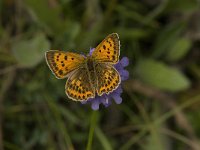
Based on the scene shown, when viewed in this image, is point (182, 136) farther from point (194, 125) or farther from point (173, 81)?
point (173, 81)

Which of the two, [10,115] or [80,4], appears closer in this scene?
[10,115]

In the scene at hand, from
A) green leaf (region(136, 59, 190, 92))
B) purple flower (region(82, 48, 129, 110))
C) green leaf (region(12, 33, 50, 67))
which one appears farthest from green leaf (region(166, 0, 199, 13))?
purple flower (region(82, 48, 129, 110))

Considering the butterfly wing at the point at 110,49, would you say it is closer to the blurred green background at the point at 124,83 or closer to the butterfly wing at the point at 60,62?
the butterfly wing at the point at 60,62

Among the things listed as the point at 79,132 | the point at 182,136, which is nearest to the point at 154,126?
the point at 182,136

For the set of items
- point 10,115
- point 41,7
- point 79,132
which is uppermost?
point 41,7

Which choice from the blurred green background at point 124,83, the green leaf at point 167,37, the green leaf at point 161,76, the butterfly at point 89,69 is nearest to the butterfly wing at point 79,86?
the butterfly at point 89,69

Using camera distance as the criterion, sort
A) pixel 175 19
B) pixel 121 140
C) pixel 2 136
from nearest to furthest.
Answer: pixel 2 136, pixel 121 140, pixel 175 19
